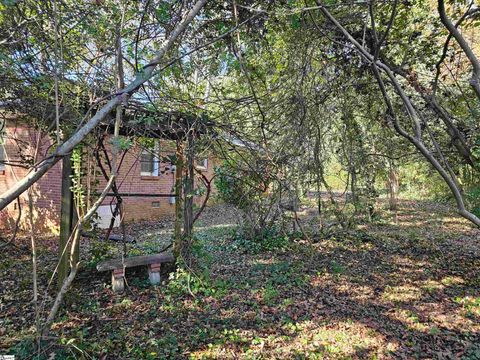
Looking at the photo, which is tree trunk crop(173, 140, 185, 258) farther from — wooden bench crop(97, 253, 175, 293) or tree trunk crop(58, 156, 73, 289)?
tree trunk crop(58, 156, 73, 289)

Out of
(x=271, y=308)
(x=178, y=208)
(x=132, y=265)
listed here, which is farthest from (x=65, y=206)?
(x=271, y=308)

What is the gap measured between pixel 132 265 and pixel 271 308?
212cm

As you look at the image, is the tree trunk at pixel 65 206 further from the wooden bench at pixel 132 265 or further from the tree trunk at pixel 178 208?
the tree trunk at pixel 178 208

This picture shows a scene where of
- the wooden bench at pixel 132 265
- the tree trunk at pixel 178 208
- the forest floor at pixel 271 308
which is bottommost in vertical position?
the forest floor at pixel 271 308

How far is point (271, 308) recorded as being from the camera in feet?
13.1

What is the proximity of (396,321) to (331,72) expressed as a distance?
14.0ft

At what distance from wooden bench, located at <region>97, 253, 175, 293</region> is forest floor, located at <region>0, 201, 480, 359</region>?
0.16 meters

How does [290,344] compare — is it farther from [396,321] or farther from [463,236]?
[463,236]

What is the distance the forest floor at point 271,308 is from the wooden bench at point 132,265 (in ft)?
0.53

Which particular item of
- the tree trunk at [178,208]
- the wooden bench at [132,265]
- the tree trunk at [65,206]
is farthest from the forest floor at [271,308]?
the tree trunk at [65,206]

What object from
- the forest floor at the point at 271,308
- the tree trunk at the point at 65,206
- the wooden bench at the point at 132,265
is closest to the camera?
the forest floor at the point at 271,308

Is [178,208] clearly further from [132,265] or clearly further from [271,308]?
[271,308]

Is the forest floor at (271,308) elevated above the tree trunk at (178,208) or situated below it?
below

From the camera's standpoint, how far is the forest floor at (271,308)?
310 centimetres
